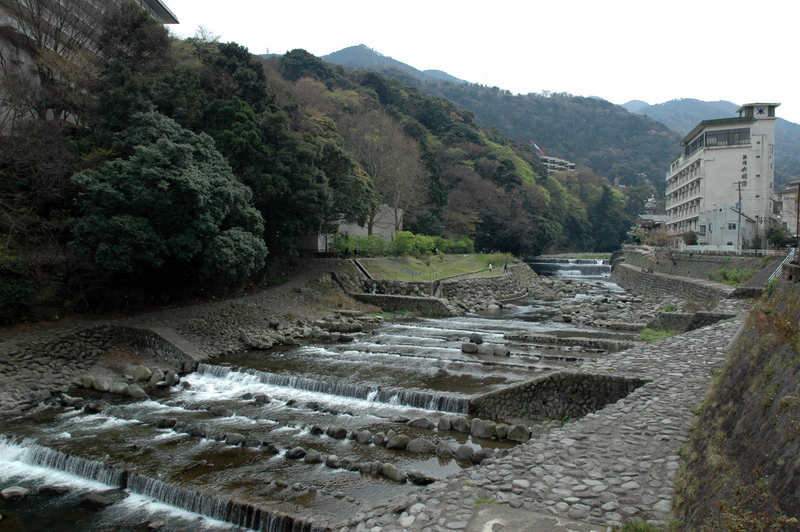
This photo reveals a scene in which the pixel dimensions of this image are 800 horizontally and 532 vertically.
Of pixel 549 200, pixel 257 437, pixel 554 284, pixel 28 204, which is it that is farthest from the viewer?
pixel 549 200

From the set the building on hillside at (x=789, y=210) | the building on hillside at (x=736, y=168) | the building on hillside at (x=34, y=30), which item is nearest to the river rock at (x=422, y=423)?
the building on hillside at (x=34, y=30)

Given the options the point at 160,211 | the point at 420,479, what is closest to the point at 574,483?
the point at 420,479

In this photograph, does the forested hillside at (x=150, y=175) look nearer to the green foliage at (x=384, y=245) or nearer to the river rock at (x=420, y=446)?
the green foliage at (x=384, y=245)

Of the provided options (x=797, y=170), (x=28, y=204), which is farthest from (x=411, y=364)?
(x=797, y=170)

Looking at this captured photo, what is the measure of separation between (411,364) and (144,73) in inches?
755

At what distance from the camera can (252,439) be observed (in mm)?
10781

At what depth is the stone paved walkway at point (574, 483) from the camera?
567 cm

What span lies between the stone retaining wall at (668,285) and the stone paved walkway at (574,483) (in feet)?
51.1

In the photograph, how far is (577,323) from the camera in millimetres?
25734

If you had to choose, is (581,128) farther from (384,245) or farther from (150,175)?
(150,175)

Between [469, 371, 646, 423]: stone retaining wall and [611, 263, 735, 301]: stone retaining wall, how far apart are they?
13084mm

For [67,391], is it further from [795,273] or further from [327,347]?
[795,273]

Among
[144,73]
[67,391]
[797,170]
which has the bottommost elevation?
[67,391]

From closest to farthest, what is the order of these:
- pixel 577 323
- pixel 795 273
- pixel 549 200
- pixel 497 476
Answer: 1. pixel 497 476
2. pixel 795 273
3. pixel 577 323
4. pixel 549 200
